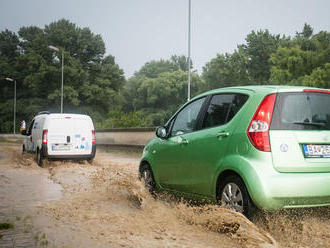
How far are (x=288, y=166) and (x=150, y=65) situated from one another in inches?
4040

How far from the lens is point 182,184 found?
6211 mm

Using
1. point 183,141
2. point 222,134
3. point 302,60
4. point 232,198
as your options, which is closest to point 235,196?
point 232,198

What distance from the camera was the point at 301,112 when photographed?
5145 millimetres

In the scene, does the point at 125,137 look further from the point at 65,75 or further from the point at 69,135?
the point at 65,75

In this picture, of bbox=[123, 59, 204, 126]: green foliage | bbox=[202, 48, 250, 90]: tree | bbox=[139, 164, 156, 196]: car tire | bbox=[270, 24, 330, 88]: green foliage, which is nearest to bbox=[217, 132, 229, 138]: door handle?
bbox=[139, 164, 156, 196]: car tire

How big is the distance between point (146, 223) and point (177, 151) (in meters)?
1.19

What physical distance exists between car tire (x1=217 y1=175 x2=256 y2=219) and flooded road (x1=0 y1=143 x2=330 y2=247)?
5.6 inches

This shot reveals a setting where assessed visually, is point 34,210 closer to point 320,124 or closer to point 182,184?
point 182,184

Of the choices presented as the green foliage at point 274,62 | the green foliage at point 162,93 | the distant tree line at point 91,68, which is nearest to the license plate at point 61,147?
the distant tree line at point 91,68

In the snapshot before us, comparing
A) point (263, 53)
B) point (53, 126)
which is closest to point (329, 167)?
point (53, 126)

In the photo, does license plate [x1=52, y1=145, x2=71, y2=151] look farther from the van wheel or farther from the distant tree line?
the distant tree line

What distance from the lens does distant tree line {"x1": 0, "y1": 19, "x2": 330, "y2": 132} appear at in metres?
58.2

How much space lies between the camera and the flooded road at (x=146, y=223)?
4.65 metres

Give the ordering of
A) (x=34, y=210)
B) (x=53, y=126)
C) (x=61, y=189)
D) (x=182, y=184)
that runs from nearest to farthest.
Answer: (x=182, y=184), (x=34, y=210), (x=61, y=189), (x=53, y=126)
